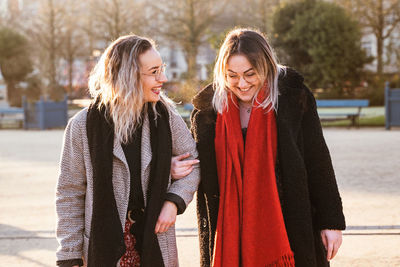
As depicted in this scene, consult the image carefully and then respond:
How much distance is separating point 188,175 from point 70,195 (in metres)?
0.58

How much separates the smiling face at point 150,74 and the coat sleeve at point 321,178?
0.76 meters

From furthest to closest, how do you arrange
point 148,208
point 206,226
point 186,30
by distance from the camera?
1. point 186,30
2. point 206,226
3. point 148,208

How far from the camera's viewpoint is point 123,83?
101 inches

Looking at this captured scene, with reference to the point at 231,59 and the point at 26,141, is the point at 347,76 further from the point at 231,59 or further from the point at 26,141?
the point at 231,59

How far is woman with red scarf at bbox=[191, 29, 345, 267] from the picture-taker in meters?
2.70

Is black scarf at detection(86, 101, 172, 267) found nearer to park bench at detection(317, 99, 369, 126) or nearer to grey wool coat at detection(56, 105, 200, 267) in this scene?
grey wool coat at detection(56, 105, 200, 267)

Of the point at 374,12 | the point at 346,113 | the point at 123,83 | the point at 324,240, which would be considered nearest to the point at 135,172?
the point at 123,83

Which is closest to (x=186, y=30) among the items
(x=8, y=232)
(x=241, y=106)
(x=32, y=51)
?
(x=32, y=51)

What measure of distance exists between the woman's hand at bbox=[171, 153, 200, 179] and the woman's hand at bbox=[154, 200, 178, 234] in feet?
0.52

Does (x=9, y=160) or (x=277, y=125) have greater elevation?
(x=277, y=125)

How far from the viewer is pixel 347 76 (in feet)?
74.2

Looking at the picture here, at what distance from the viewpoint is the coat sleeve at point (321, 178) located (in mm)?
2768

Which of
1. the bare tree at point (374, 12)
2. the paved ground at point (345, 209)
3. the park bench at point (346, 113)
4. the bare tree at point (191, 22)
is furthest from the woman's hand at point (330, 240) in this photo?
the bare tree at point (191, 22)

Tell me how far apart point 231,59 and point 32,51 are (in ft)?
111
